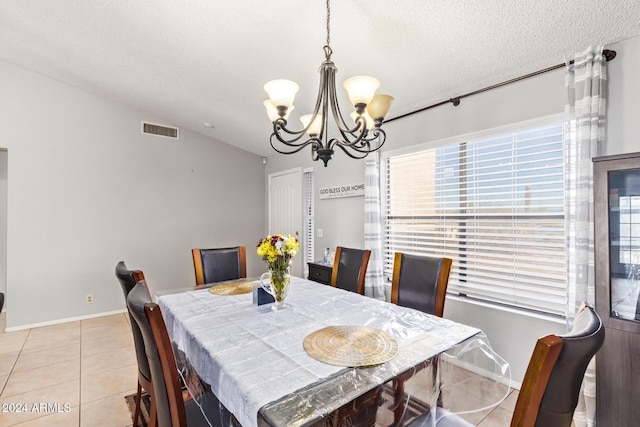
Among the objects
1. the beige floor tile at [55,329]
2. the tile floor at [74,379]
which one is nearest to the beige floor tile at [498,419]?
the tile floor at [74,379]

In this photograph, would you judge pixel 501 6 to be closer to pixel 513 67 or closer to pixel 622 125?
pixel 513 67

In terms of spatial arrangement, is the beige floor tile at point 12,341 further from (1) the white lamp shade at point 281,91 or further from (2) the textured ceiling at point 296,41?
(1) the white lamp shade at point 281,91

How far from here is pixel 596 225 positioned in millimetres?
1719

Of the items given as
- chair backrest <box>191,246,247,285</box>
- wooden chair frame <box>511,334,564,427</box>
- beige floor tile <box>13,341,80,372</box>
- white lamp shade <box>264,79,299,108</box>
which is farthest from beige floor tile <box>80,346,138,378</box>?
wooden chair frame <box>511,334,564,427</box>

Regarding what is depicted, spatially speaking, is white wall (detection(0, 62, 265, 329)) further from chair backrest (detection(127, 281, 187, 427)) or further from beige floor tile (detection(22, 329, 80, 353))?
chair backrest (detection(127, 281, 187, 427))

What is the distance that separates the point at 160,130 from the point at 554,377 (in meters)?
5.03

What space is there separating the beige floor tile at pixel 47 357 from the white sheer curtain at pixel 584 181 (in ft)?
13.6

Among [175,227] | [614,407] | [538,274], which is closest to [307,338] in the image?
[614,407]

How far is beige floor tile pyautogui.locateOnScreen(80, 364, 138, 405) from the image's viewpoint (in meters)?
2.29

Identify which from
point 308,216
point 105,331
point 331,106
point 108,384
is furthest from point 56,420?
point 308,216

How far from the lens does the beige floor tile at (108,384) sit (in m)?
2.29

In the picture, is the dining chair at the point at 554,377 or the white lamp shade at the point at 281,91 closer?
the dining chair at the point at 554,377

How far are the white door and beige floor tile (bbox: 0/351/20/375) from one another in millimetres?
3107

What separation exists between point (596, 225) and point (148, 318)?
229 cm
